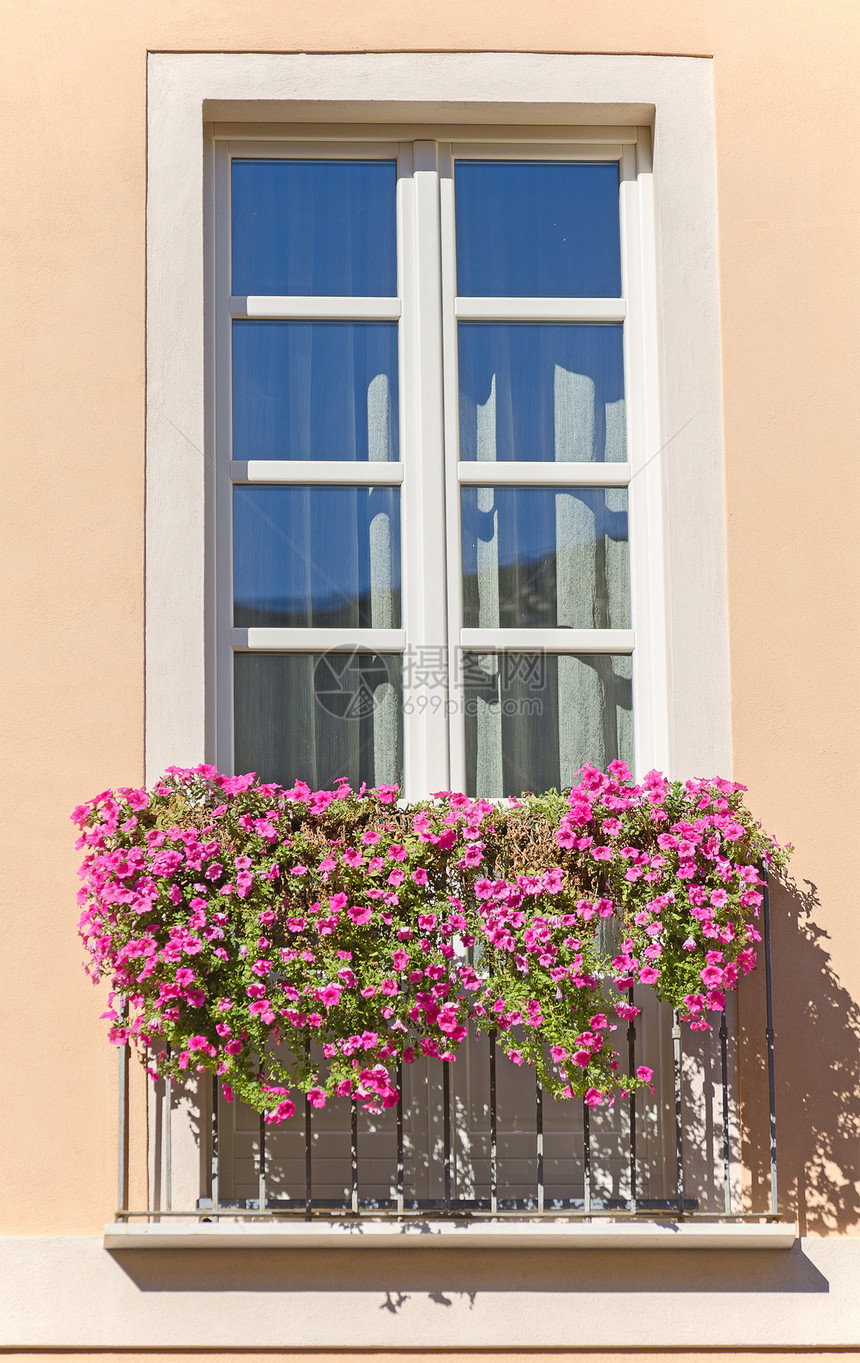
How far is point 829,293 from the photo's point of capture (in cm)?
410

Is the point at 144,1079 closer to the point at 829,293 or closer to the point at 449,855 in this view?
the point at 449,855

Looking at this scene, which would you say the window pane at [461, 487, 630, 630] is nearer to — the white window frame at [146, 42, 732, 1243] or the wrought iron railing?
the white window frame at [146, 42, 732, 1243]

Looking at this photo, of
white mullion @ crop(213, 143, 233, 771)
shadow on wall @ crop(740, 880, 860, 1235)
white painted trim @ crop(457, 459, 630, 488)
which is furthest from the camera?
white painted trim @ crop(457, 459, 630, 488)

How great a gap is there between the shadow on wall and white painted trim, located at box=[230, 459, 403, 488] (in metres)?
1.83

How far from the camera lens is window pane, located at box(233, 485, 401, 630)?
4160 mm

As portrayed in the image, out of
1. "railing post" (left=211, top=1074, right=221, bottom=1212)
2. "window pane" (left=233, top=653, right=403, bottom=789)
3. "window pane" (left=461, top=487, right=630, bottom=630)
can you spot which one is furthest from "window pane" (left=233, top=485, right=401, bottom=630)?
"railing post" (left=211, top=1074, right=221, bottom=1212)

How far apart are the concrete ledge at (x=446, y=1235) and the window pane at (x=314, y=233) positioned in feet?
9.64

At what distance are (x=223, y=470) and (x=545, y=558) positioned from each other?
1.11 metres

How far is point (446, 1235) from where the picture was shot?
3514mm

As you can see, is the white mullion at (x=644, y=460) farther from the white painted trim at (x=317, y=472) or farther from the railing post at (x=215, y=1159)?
the railing post at (x=215, y=1159)

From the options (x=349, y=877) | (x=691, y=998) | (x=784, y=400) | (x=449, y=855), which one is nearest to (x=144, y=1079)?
(x=349, y=877)

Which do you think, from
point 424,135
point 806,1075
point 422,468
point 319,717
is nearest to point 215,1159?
point 319,717

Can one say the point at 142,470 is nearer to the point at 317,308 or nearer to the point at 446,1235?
the point at 317,308

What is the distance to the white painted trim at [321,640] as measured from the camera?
162 inches
